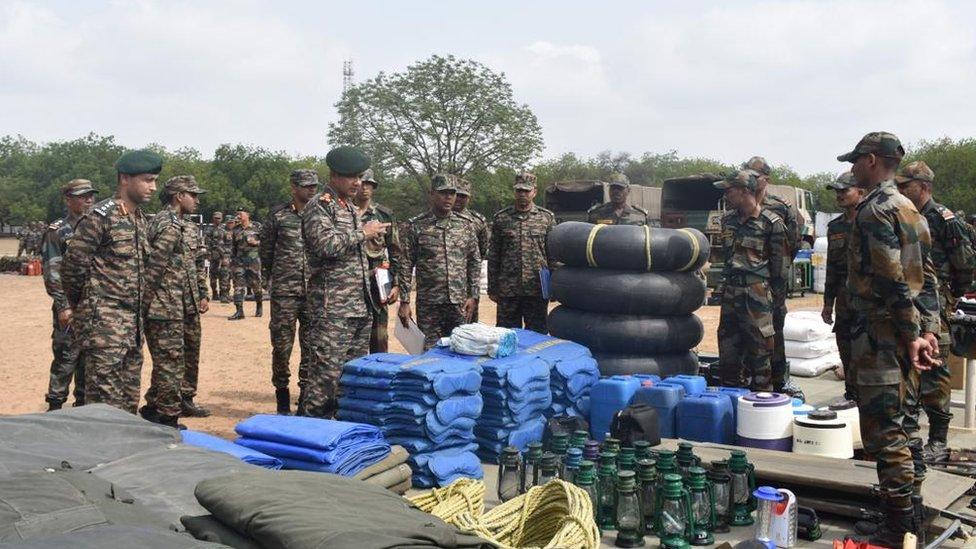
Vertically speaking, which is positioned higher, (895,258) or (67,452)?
(895,258)

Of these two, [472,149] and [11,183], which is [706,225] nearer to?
[472,149]

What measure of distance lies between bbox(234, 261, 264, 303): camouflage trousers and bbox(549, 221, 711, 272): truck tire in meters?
9.44

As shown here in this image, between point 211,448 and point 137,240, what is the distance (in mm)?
1916

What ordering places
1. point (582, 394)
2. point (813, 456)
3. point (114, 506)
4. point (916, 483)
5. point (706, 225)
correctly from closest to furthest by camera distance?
point (114, 506), point (916, 483), point (813, 456), point (582, 394), point (706, 225)

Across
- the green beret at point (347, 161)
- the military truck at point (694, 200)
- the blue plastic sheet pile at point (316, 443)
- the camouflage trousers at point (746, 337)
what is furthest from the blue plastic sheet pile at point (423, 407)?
the military truck at point (694, 200)

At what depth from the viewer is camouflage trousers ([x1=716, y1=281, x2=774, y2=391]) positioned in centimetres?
679

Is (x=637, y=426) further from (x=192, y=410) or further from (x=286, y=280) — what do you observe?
(x=192, y=410)

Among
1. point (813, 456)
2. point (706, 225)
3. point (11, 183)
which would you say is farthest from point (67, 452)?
point (11, 183)

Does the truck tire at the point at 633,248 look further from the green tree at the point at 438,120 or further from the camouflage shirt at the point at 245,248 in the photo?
the green tree at the point at 438,120

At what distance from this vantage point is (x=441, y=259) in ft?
23.9

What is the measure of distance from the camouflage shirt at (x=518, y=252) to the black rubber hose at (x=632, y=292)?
2.36 ft

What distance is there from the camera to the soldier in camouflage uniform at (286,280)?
23.3 feet

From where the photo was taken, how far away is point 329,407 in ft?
18.6

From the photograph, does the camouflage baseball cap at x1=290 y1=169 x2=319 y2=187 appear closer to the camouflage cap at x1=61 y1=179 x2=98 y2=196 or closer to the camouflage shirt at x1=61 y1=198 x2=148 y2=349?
the camouflage cap at x1=61 y1=179 x2=98 y2=196
